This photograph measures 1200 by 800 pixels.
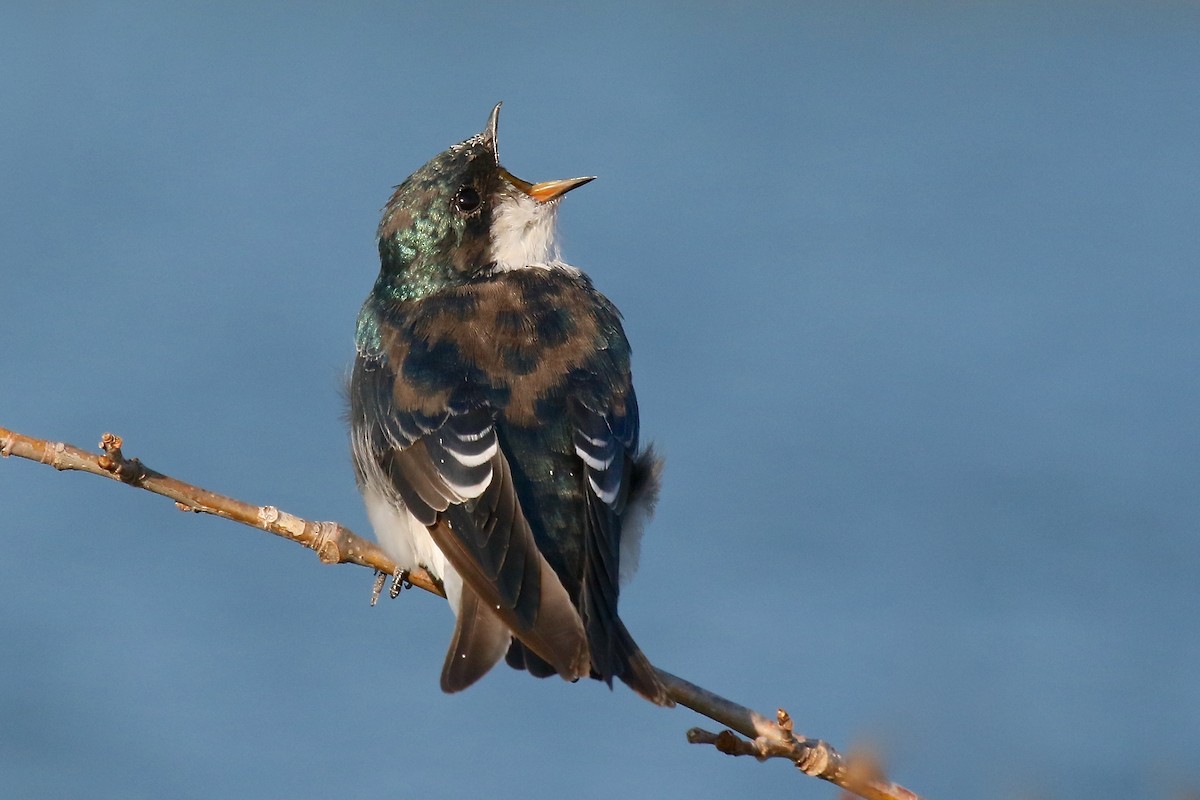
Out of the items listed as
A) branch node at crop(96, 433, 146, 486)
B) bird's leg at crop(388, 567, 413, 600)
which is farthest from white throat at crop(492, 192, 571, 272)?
branch node at crop(96, 433, 146, 486)

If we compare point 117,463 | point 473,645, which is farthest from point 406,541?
point 117,463

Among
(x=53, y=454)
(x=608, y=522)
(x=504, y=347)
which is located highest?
(x=504, y=347)

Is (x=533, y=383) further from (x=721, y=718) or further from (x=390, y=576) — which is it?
(x=721, y=718)

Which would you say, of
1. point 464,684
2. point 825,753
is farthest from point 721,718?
point 464,684

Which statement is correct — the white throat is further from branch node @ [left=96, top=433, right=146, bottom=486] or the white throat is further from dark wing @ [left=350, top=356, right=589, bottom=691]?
branch node @ [left=96, top=433, right=146, bottom=486]

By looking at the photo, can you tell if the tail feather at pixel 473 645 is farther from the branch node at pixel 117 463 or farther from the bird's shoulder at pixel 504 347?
the branch node at pixel 117 463

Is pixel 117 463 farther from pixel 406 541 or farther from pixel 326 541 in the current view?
pixel 406 541

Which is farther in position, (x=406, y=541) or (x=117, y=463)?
(x=406, y=541)
